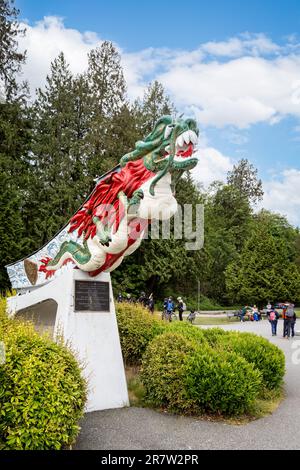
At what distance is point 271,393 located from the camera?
25.2ft

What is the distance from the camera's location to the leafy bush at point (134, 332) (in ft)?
30.0

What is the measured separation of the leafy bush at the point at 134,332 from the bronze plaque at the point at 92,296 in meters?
2.18

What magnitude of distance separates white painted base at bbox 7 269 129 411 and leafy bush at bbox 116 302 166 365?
2.04m

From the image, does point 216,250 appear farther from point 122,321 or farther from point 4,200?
point 122,321

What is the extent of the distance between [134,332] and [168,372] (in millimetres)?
2644

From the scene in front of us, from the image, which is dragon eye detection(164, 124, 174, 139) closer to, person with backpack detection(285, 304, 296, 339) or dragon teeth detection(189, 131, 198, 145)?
dragon teeth detection(189, 131, 198, 145)

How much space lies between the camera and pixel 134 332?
361 inches

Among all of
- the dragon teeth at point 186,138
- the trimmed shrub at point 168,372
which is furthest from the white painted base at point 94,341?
the dragon teeth at point 186,138

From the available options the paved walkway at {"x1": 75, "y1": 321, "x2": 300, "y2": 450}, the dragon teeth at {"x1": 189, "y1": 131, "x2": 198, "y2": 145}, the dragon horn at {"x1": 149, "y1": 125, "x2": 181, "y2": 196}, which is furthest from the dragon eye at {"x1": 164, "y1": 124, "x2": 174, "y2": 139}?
the paved walkway at {"x1": 75, "y1": 321, "x2": 300, "y2": 450}

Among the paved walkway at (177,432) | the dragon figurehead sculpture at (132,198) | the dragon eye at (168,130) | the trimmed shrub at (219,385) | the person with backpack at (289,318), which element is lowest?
the person with backpack at (289,318)

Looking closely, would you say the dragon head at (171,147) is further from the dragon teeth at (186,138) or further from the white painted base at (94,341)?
the white painted base at (94,341)

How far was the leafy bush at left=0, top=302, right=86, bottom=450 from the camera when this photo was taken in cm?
420

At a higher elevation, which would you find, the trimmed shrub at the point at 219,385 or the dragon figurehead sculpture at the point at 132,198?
the dragon figurehead sculpture at the point at 132,198

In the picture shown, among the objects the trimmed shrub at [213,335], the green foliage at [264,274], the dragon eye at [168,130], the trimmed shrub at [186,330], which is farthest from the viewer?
the green foliage at [264,274]
